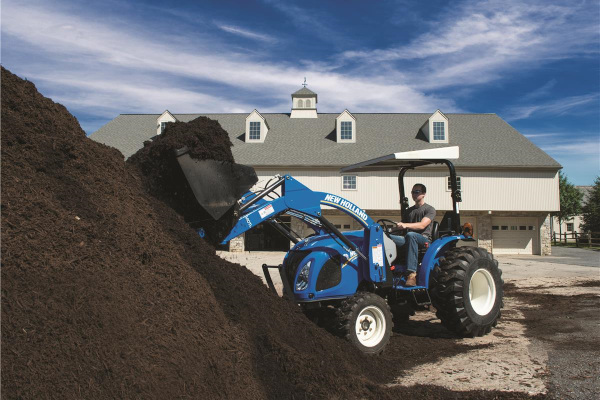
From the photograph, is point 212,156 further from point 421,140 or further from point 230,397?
point 421,140

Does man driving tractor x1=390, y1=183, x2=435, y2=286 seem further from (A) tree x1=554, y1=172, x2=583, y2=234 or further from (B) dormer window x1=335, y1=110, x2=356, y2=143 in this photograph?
(A) tree x1=554, y1=172, x2=583, y2=234

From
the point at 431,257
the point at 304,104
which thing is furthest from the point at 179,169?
the point at 304,104

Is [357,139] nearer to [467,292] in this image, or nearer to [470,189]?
[470,189]

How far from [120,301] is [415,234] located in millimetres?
4597

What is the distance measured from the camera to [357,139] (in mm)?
31609

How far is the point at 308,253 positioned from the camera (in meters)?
6.40

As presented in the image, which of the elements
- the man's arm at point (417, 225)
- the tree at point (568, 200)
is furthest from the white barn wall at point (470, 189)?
the tree at point (568, 200)

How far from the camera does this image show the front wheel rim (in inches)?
235

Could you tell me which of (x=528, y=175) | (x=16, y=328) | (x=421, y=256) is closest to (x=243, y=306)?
(x=16, y=328)

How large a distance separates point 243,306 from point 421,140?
28.7m

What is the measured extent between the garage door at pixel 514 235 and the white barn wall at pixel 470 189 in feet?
3.47

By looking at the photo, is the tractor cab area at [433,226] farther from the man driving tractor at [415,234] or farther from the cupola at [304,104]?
the cupola at [304,104]

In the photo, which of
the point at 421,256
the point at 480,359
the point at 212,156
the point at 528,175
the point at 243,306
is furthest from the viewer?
the point at 528,175

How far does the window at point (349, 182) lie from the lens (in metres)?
29.5
